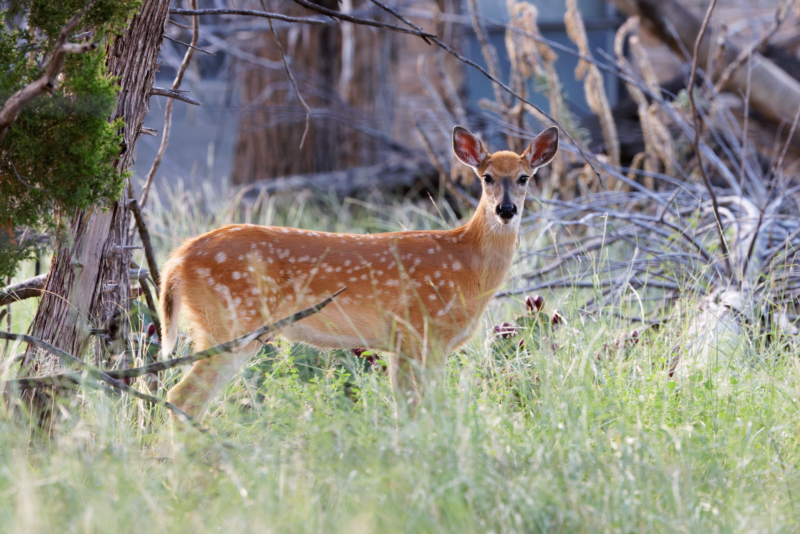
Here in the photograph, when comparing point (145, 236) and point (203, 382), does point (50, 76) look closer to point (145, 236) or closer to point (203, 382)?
point (203, 382)

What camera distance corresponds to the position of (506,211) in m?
3.61

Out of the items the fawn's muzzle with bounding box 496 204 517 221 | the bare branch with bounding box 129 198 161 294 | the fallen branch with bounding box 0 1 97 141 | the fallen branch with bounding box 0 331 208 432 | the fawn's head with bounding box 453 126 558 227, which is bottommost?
the fallen branch with bounding box 0 331 208 432

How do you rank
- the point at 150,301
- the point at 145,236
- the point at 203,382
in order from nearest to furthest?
1. the point at 203,382
2. the point at 145,236
3. the point at 150,301

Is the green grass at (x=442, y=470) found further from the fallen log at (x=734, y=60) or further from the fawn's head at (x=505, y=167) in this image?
the fallen log at (x=734, y=60)

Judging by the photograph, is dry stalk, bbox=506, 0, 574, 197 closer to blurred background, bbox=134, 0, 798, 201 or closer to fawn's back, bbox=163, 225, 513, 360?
blurred background, bbox=134, 0, 798, 201

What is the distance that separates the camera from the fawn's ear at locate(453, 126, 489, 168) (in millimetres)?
3996

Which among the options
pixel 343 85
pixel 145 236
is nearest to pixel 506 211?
pixel 145 236

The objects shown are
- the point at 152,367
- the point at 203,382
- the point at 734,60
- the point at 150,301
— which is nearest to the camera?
the point at 152,367

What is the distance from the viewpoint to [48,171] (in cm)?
261

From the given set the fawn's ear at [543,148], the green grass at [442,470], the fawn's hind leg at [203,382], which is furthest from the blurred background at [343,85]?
the green grass at [442,470]

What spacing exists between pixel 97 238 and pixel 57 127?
73cm

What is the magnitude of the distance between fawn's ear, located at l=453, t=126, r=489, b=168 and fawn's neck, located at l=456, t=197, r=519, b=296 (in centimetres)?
33

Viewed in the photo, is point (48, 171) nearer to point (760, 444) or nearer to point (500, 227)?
point (500, 227)

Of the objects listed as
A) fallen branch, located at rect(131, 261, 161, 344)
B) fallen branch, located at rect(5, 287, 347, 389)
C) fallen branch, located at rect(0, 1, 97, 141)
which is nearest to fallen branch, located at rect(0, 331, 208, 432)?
fallen branch, located at rect(5, 287, 347, 389)
